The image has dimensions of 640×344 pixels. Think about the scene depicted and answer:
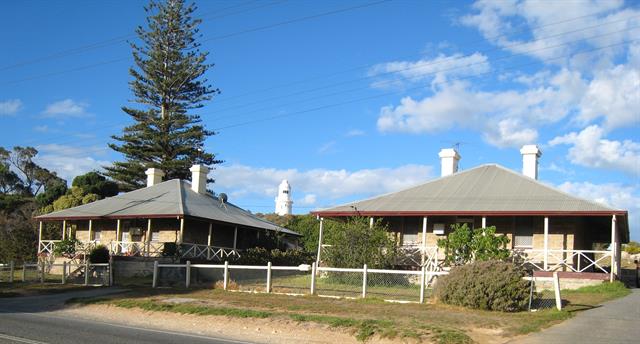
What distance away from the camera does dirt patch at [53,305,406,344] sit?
14727mm

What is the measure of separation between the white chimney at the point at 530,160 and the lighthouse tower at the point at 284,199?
5672 centimetres

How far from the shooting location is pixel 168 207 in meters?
33.9

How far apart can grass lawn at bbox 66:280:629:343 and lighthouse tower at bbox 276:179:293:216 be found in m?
61.8

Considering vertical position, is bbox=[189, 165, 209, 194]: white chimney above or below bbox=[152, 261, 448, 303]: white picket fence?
above

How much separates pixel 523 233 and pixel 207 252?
15.4m

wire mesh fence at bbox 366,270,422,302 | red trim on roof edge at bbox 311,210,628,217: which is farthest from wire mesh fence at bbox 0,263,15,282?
wire mesh fence at bbox 366,270,422,302

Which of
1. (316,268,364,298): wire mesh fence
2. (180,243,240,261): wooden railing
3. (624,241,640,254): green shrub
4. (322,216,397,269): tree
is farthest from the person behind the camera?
(624,241,640,254): green shrub

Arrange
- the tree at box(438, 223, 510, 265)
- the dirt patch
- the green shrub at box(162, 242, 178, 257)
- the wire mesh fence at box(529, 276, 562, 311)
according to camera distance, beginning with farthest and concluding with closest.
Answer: the green shrub at box(162, 242, 178, 257), the tree at box(438, 223, 510, 265), the wire mesh fence at box(529, 276, 562, 311), the dirt patch

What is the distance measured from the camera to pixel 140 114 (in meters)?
55.7

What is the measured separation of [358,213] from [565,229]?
800 centimetres

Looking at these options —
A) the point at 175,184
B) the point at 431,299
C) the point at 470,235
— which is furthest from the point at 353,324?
the point at 175,184

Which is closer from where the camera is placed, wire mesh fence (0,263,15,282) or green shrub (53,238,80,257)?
wire mesh fence (0,263,15,282)

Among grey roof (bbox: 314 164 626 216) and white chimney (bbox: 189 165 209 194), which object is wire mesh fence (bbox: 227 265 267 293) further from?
white chimney (bbox: 189 165 209 194)

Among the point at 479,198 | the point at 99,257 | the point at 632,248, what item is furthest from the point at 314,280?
the point at 632,248
